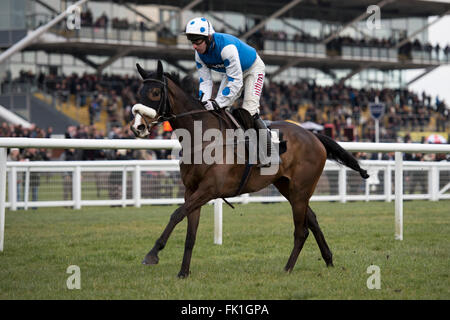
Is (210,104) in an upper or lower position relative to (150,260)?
upper

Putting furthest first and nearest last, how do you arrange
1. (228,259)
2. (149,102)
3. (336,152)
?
(336,152), (228,259), (149,102)

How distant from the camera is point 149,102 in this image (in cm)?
543

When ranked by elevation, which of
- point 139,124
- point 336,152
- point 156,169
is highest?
point 139,124

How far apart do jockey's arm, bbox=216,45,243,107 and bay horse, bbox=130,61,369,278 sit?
129mm

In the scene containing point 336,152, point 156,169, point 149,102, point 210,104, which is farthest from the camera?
point 156,169

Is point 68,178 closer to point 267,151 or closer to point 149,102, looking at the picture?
point 267,151

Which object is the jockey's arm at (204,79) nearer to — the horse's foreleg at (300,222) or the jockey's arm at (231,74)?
the jockey's arm at (231,74)

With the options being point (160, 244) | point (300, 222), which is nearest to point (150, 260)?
point (160, 244)

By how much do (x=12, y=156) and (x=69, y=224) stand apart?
4521mm

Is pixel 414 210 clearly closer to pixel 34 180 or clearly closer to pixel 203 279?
pixel 34 180

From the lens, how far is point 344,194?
50.5 feet

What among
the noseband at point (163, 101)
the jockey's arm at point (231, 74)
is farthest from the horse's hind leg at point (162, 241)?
the jockey's arm at point (231, 74)

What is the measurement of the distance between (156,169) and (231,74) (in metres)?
8.39
